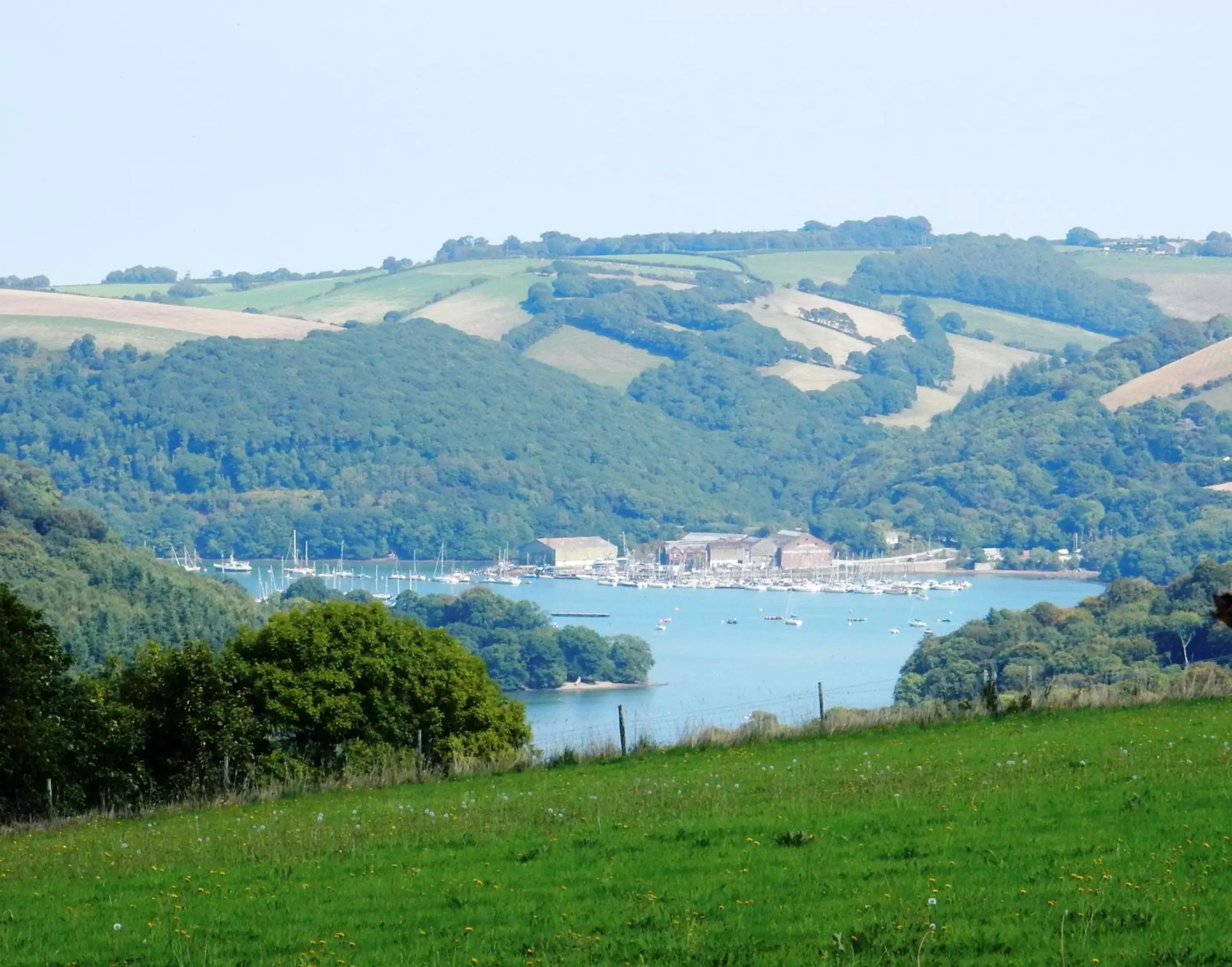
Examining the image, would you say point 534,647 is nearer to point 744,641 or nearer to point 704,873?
point 744,641

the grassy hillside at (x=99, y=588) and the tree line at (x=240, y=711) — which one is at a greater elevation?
the tree line at (x=240, y=711)

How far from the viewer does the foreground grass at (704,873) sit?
10172mm

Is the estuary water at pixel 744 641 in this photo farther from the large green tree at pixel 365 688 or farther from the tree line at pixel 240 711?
the tree line at pixel 240 711

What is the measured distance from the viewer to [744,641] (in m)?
145

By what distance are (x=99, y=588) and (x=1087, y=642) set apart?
165ft

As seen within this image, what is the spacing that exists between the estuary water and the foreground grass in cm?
3769

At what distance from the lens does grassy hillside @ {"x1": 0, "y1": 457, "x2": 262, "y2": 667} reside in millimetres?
95312

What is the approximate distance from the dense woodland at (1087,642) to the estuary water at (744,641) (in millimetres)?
4328

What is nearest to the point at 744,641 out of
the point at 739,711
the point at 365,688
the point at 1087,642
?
the point at 1087,642

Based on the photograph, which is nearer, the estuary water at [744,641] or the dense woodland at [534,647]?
the estuary water at [744,641]

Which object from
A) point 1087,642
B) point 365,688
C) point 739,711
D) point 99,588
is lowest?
point 739,711

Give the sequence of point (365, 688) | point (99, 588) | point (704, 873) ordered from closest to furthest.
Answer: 1. point (704, 873)
2. point (365, 688)
3. point (99, 588)

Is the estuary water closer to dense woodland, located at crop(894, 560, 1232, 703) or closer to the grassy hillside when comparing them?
dense woodland, located at crop(894, 560, 1232, 703)

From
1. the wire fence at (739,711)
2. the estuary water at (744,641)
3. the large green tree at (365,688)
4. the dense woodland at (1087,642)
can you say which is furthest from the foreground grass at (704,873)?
the dense woodland at (1087,642)
